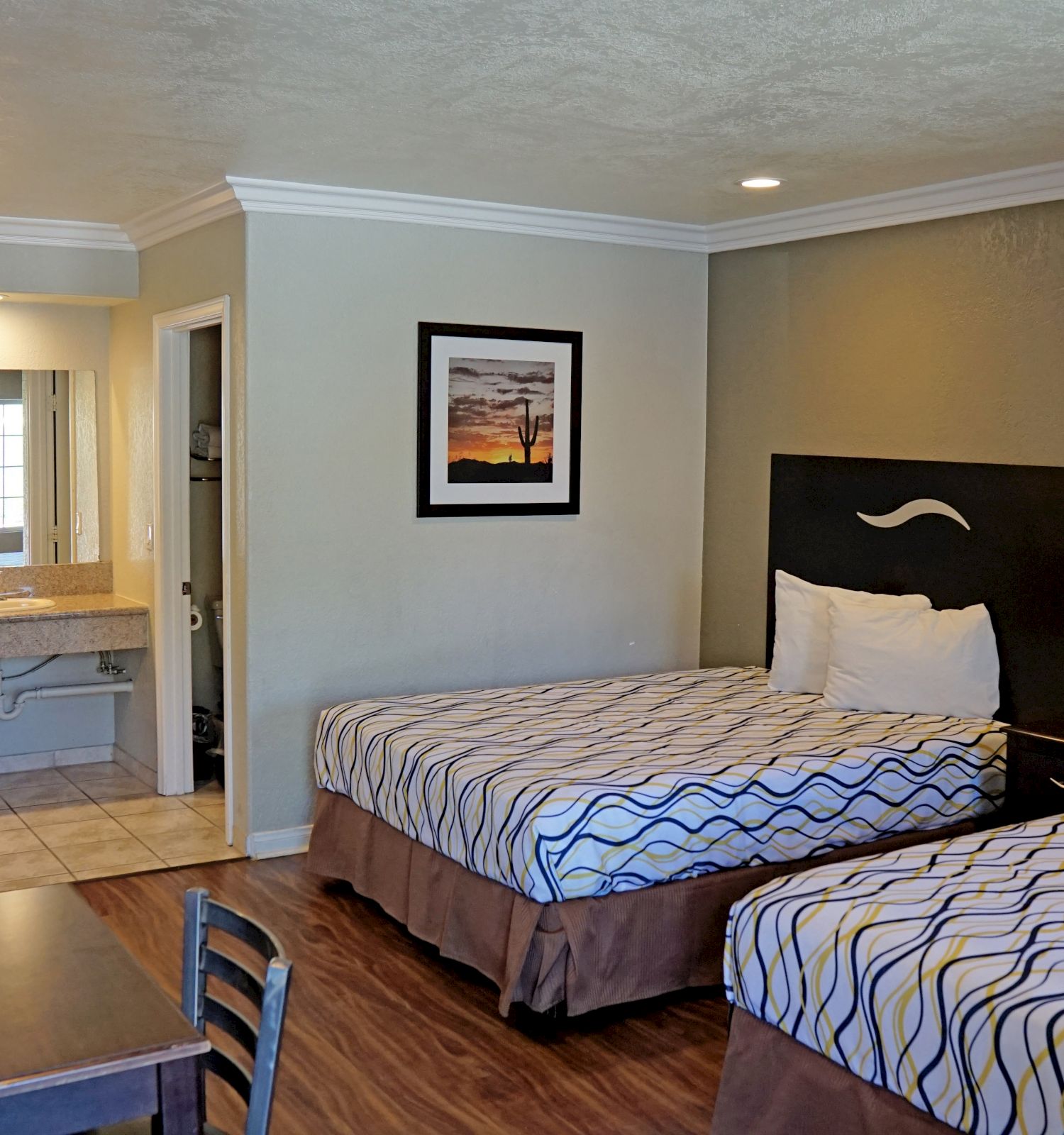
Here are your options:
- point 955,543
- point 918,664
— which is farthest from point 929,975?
point 955,543

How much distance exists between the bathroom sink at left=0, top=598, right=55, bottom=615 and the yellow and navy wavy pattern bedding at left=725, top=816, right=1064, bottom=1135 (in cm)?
387

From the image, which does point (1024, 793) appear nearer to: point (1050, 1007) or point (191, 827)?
point (1050, 1007)

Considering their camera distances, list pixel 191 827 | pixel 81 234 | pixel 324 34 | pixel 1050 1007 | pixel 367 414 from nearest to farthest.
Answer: pixel 1050 1007, pixel 324 34, pixel 367 414, pixel 191 827, pixel 81 234

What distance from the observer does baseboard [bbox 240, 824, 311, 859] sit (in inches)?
187

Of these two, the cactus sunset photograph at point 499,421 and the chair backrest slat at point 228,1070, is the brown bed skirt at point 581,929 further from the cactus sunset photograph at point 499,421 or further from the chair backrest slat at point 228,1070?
the cactus sunset photograph at point 499,421

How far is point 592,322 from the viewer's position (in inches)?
207

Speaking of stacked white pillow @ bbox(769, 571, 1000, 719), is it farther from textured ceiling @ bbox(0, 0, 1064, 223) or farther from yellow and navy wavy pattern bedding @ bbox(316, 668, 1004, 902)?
textured ceiling @ bbox(0, 0, 1064, 223)

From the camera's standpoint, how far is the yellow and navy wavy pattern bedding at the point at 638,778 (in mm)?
3400

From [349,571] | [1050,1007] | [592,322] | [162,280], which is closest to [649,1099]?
[1050,1007]

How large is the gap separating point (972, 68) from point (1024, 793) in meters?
2.03

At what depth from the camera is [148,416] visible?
5582mm

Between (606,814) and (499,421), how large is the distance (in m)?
2.12

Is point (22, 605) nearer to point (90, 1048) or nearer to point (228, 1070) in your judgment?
point (228, 1070)

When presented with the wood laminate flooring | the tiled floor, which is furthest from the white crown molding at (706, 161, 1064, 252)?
the tiled floor
